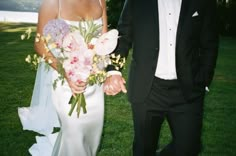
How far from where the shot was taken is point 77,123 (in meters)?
4.38

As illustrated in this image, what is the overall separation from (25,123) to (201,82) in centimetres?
264

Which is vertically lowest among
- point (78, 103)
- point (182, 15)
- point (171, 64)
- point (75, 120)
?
point (75, 120)

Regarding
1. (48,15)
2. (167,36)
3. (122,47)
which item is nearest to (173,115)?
(167,36)

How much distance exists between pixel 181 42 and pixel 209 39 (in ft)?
1.22

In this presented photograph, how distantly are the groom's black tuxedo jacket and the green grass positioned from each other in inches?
98.5

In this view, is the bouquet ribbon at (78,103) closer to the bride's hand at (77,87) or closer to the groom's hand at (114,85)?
the bride's hand at (77,87)

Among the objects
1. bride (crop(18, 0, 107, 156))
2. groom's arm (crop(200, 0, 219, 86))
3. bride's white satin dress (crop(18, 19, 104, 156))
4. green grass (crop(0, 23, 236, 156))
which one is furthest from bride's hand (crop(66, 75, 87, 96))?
green grass (crop(0, 23, 236, 156))

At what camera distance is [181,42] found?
159 inches

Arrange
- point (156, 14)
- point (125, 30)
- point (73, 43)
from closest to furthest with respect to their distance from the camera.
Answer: point (73, 43) < point (156, 14) < point (125, 30)

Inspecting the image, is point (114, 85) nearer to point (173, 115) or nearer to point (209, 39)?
Answer: point (173, 115)

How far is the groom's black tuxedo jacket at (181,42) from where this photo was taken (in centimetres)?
407

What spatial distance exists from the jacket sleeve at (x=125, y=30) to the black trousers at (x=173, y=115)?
0.54m

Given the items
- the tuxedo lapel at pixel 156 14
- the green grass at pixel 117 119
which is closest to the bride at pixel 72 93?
the tuxedo lapel at pixel 156 14

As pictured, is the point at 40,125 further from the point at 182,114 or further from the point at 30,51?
the point at 30,51
